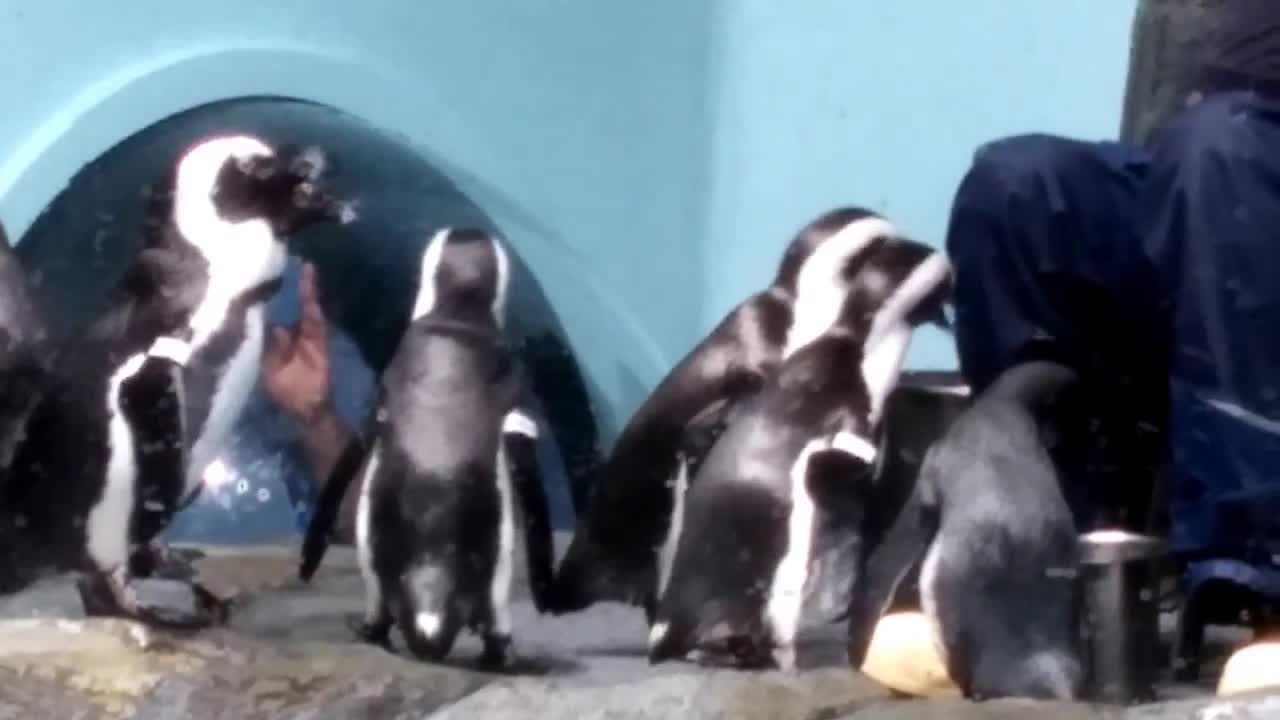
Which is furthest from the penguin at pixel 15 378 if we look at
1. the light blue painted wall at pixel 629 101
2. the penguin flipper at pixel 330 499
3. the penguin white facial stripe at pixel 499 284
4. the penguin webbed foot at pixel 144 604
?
the light blue painted wall at pixel 629 101

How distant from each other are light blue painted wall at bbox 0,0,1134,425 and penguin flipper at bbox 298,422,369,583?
59cm

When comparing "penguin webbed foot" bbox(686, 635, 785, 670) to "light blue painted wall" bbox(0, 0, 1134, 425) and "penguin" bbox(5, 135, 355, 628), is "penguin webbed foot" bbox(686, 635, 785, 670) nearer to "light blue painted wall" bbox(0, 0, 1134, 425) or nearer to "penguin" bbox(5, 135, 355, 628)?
"penguin" bbox(5, 135, 355, 628)

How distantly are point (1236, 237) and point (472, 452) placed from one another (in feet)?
1.89

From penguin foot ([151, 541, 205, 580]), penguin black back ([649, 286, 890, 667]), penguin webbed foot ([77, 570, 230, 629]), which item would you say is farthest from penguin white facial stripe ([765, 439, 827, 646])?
penguin foot ([151, 541, 205, 580])

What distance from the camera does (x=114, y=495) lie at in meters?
1.42

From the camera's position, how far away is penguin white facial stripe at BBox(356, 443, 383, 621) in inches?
54.7

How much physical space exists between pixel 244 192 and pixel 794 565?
0.53m

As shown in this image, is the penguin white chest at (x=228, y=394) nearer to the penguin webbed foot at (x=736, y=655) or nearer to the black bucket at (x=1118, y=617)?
the penguin webbed foot at (x=736, y=655)

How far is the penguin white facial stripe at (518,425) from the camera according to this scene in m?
1.41

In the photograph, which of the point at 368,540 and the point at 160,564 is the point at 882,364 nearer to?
the point at 368,540

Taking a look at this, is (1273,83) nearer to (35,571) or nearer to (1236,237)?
(1236,237)

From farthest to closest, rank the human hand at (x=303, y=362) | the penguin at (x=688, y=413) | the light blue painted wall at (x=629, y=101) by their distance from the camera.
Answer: the human hand at (x=303, y=362)
the light blue painted wall at (x=629, y=101)
the penguin at (x=688, y=413)

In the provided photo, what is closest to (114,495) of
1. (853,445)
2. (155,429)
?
(155,429)

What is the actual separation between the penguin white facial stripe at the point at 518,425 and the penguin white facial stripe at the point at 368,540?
0.32 feet
